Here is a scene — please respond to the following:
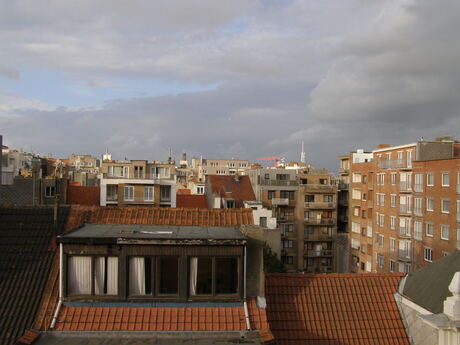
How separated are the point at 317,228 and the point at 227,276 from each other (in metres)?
58.8

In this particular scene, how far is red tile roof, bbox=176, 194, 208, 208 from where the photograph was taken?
193 ft

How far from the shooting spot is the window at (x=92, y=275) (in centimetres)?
1051

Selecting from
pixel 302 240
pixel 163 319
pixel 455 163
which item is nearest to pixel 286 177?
pixel 302 240

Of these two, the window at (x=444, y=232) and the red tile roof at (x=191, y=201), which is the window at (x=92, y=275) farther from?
the red tile roof at (x=191, y=201)

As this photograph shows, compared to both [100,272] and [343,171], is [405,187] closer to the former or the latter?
[343,171]

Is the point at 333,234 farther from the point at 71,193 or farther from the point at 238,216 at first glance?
the point at 238,216

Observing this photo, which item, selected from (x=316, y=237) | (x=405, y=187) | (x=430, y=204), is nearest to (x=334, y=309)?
(x=430, y=204)

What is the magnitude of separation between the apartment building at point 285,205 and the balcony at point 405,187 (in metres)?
17.6

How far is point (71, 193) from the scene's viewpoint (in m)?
55.2

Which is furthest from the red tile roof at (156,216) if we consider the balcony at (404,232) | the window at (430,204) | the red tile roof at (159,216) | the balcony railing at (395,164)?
the balcony railing at (395,164)

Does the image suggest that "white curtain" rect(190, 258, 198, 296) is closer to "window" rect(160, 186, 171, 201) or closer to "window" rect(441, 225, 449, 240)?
"window" rect(441, 225, 449, 240)

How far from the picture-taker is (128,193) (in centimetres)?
5303

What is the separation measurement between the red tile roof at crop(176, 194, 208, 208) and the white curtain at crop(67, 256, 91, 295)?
47.2 meters

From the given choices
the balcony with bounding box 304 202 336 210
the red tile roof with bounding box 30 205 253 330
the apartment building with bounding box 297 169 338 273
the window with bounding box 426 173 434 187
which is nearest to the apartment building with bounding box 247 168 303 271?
the apartment building with bounding box 297 169 338 273
